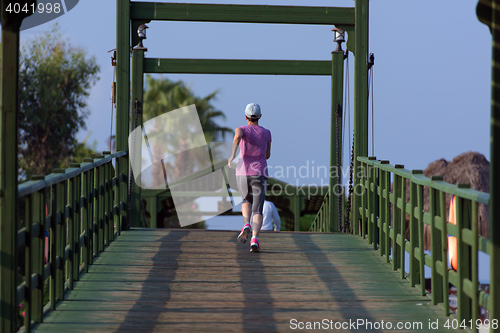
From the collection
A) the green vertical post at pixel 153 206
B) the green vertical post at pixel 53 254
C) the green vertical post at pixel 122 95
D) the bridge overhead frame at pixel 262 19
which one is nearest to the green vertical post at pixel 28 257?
the green vertical post at pixel 53 254

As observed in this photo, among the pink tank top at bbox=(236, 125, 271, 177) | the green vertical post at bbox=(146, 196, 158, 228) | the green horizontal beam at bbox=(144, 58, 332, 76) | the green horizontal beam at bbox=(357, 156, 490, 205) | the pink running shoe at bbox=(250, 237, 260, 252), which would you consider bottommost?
the green vertical post at bbox=(146, 196, 158, 228)

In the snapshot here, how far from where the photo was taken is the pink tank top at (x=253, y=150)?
6.96 metres

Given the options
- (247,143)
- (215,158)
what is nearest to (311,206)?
(247,143)

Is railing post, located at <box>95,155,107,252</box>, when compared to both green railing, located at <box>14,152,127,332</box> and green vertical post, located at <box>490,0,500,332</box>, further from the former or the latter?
green vertical post, located at <box>490,0,500,332</box>

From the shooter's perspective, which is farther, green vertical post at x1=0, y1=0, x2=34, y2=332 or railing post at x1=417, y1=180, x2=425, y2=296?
railing post at x1=417, y1=180, x2=425, y2=296

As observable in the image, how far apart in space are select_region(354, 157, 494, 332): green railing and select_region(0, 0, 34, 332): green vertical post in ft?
9.30

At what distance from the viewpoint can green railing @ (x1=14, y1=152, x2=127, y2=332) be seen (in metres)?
4.30

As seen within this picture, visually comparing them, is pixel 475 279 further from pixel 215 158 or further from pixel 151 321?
pixel 215 158

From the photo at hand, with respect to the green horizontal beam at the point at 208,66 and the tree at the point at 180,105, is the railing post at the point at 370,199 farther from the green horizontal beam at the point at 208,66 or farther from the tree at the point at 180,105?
the tree at the point at 180,105

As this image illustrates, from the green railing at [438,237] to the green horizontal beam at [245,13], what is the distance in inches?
101

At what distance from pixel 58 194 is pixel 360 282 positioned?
109 inches

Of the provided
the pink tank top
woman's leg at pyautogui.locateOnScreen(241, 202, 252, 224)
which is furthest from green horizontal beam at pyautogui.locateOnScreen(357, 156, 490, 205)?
woman's leg at pyautogui.locateOnScreen(241, 202, 252, 224)

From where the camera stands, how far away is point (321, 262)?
6750 mm

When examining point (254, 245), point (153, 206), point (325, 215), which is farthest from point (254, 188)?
point (153, 206)
